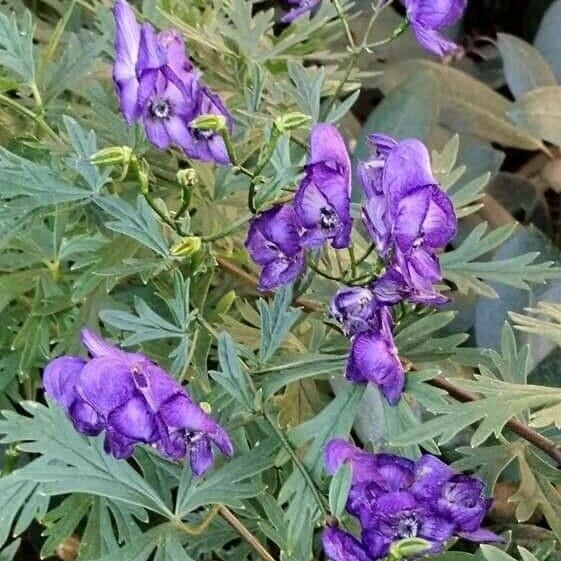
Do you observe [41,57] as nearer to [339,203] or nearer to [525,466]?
[339,203]

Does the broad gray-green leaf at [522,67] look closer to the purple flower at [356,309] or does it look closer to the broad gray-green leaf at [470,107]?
the broad gray-green leaf at [470,107]

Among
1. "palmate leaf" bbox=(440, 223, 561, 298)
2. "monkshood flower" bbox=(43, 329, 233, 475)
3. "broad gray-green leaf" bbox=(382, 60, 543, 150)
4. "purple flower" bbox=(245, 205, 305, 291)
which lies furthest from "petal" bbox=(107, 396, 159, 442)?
"broad gray-green leaf" bbox=(382, 60, 543, 150)

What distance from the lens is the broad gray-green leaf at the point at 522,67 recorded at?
46.6 inches

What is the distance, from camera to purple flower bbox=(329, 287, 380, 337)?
1.78 ft

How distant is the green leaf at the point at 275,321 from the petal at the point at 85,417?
103 mm

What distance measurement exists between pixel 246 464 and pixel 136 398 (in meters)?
0.09

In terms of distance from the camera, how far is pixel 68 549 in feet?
3.05

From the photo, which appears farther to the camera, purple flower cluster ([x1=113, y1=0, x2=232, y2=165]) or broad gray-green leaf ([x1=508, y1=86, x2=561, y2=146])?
broad gray-green leaf ([x1=508, y1=86, x2=561, y2=146])

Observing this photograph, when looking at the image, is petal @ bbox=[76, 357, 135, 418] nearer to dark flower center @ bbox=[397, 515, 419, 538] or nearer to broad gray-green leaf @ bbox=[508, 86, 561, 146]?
dark flower center @ bbox=[397, 515, 419, 538]

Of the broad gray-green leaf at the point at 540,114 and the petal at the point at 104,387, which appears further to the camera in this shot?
the broad gray-green leaf at the point at 540,114

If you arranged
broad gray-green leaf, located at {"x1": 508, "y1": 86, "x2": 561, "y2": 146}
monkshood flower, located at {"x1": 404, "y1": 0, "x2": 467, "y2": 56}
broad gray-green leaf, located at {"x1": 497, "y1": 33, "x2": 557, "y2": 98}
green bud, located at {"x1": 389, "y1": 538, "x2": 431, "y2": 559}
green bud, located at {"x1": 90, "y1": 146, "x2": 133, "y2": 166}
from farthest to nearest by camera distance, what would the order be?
broad gray-green leaf, located at {"x1": 497, "y1": 33, "x2": 557, "y2": 98} < broad gray-green leaf, located at {"x1": 508, "y1": 86, "x2": 561, "y2": 146} < monkshood flower, located at {"x1": 404, "y1": 0, "x2": 467, "y2": 56} < green bud, located at {"x1": 90, "y1": 146, "x2": 133, "y2": 166} < green bud, located at {"x1": 389, "y1": 538, "x2": 431, "y2": 559}

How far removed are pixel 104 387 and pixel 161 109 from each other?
170mm

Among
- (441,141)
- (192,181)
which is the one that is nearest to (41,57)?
(192,181)

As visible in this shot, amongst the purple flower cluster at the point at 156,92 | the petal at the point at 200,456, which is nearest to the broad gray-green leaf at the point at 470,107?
the purple flower cluster at the point at 156,92
